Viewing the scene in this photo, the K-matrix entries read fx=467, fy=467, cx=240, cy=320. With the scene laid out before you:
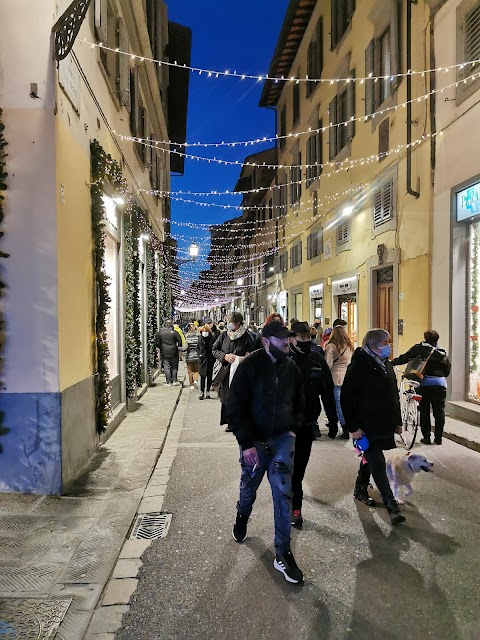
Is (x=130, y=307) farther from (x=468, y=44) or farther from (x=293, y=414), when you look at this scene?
(x=468, y=44)

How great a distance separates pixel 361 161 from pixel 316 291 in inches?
271

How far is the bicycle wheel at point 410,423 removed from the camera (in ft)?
23.8

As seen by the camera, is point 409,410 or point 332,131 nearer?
point 409,410

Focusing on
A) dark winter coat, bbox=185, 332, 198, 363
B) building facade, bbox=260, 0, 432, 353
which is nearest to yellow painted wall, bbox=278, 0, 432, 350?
building facade, bbox=260, 0, 432, 353

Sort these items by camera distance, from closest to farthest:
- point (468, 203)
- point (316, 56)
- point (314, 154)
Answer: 1. point (468, 203)
2. point (316, 56)
3. point (314, 154)

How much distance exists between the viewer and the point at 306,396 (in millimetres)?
4438

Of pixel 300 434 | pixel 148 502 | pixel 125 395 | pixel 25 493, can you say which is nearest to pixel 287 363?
pixel 300 434

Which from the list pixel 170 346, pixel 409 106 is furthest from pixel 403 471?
pixel 170 346

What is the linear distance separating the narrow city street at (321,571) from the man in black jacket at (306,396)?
34 cm

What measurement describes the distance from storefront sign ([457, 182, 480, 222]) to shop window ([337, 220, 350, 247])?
6.71 m

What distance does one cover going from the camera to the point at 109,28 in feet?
27.7

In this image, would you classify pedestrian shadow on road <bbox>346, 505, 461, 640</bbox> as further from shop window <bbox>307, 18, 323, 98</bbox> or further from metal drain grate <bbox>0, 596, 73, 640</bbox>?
shop window <bbox>307, 18, 323, 98</bbox>

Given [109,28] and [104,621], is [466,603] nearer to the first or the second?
[104,621]

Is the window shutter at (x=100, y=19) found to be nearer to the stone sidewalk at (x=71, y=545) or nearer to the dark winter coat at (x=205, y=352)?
the stone sidewalk at (x=71, y=545)
